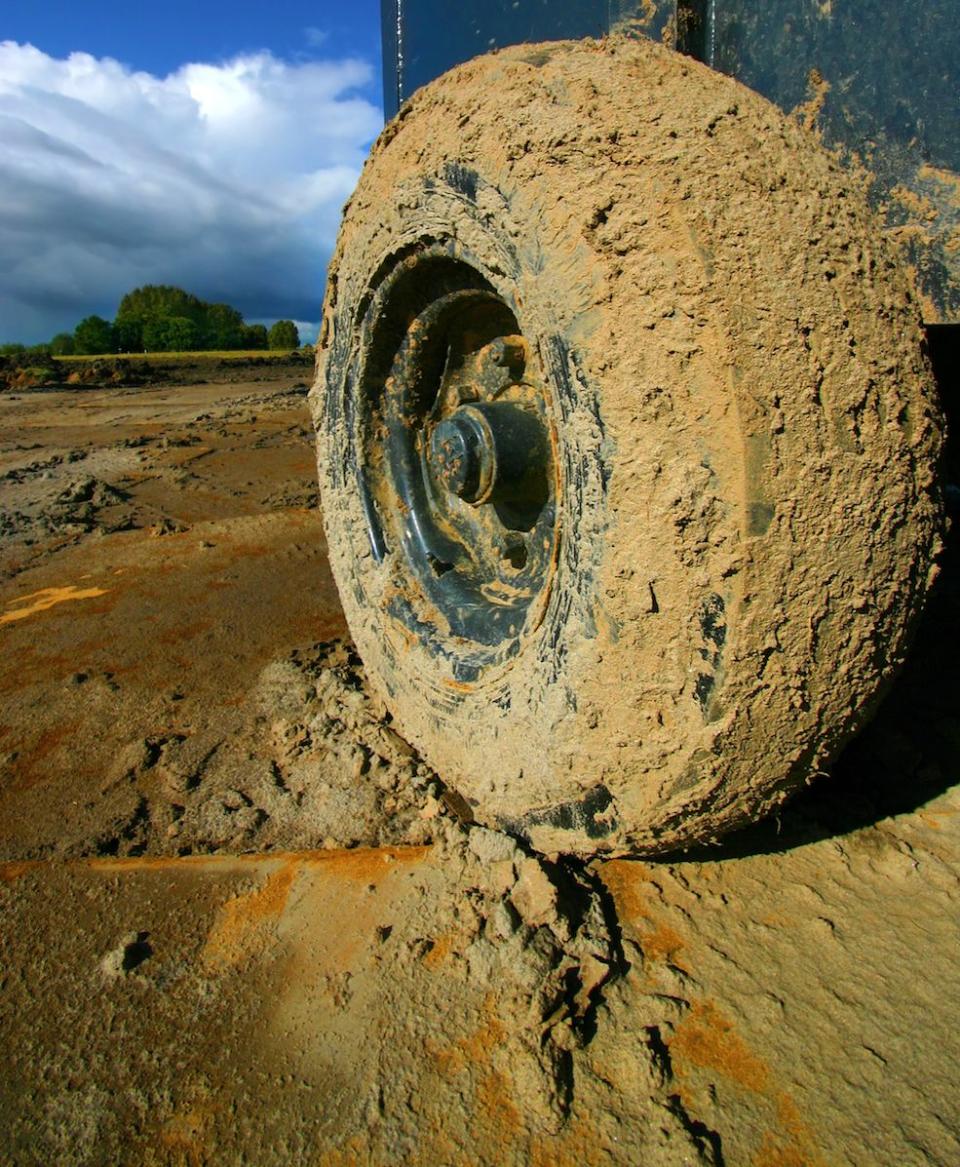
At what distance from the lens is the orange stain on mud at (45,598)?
322 centimetres

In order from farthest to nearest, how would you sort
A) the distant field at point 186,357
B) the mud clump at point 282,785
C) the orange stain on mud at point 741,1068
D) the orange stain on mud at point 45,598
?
the distant field at point 186,357 → the orange stain on mud at point 45,598 → the mud clump at point 282,785 → the orange stain on mud at point 741,1068

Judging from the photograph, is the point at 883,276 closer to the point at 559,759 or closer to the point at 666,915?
the point at 559,759

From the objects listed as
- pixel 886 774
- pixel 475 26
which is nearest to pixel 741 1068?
pixel 886 774

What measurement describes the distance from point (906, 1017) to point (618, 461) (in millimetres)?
870

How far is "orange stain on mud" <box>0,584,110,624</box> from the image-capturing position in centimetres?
322

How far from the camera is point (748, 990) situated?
4.11 feet

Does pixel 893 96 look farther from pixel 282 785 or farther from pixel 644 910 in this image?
pixel 282 785

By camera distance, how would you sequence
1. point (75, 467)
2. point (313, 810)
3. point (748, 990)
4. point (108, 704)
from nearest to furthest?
point (748, 990), point (313, 810), point (108, 704), point (75, 467)

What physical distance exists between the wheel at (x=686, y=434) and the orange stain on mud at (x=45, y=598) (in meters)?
2.48

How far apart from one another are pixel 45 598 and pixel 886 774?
3.07 metres

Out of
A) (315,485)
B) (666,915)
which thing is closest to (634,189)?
(666,915)

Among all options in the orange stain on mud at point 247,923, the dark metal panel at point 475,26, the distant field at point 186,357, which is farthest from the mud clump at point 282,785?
the distant field at point 186,357

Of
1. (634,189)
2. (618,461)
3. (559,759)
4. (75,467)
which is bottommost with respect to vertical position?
(75,467)

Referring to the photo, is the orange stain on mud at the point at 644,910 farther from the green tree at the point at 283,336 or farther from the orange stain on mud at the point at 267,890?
the green tree at the point at 283,336
